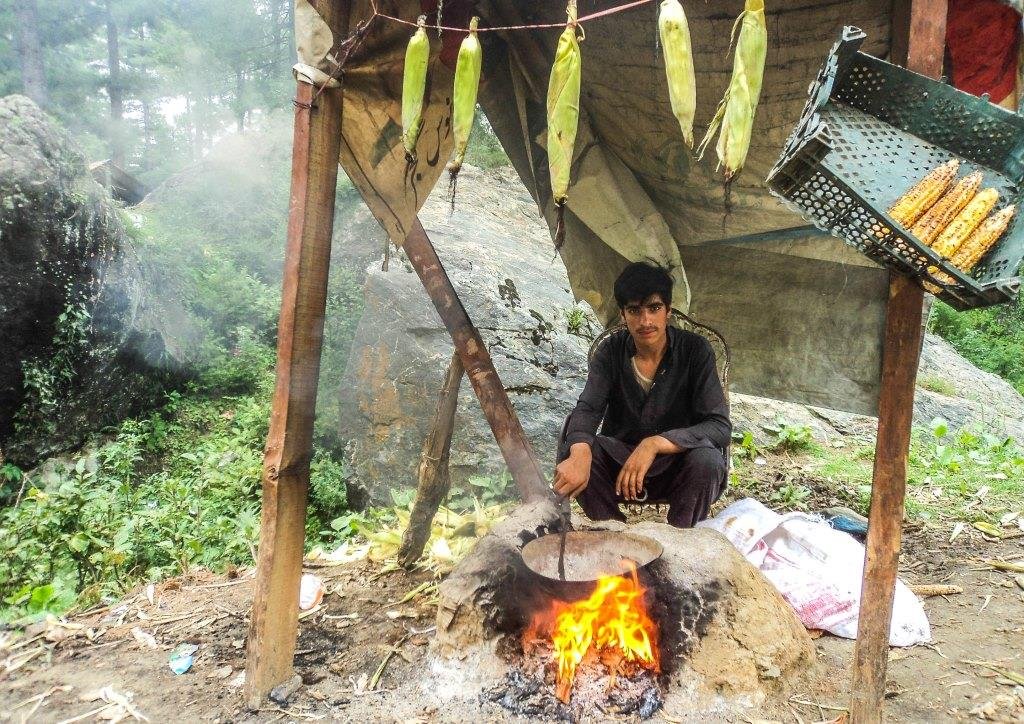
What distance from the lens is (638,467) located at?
3.23m

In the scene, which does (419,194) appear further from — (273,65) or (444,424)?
(273,65)

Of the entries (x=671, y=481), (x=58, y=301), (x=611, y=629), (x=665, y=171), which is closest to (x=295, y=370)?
(x=611, y=629)

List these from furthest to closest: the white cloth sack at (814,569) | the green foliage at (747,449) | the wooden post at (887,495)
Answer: the green foliage at (747,449), the white cloth sack at (814,569), the wooden post at (887,495)

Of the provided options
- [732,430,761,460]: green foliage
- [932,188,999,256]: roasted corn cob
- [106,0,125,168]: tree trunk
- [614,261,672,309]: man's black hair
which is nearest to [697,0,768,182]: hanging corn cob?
[932,188,999,256]: roasted corn cob

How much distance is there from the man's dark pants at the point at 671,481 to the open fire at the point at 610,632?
2.91ft

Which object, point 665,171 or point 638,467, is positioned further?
point 665,171

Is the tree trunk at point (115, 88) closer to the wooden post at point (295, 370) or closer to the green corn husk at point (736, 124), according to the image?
the wooden post at point (295, 370)

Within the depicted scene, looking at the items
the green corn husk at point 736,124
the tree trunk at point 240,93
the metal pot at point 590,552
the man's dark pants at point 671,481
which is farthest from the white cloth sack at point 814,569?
the tree trunk at point 240,93

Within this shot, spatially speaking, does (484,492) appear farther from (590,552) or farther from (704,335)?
(590,552)

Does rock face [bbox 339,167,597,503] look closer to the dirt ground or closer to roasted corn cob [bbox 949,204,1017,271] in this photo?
the dirt ground

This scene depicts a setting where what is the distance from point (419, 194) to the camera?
9.92ft

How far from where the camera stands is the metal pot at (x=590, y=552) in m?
2.72

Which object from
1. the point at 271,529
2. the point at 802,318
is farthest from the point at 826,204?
the point at 802,318

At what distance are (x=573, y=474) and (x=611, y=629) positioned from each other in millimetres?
832
